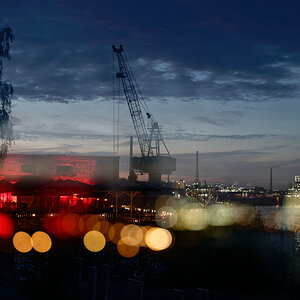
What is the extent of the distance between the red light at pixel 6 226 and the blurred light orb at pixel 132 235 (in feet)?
22.3

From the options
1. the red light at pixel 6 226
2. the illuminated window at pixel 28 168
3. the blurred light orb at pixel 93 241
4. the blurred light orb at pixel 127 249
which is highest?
the illuminated window at pixel 28 168

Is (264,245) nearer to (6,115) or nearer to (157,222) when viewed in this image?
(157,222)

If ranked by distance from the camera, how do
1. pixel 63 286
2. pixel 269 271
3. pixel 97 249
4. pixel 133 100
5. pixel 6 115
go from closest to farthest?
pixel 63 286
pixel 269 271
pixel 97 249
pixel 6 115
pixel 133 100

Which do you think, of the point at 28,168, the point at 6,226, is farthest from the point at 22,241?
the point at 28,168

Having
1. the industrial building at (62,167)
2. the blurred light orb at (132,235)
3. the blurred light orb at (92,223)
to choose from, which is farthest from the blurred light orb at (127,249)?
the industrial building at (62,167)

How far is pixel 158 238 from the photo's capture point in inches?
1064

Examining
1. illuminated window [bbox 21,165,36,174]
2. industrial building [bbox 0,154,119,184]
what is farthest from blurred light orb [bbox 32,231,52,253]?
illuminated window [bbox 21,165,36,174]

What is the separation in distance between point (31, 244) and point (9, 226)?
2787 mm

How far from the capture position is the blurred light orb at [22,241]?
21453mm

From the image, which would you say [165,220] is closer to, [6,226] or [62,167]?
[6,226]

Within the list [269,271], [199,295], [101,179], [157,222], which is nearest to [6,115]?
[157,222]

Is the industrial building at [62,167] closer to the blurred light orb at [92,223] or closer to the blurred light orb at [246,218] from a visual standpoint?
the blurred light orb at [246,218]

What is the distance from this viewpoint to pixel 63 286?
1240cm

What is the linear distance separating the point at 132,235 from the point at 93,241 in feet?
11.7
